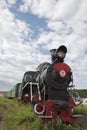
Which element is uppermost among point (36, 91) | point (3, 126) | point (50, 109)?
point (36, 91)

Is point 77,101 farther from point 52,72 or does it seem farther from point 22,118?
point 22,118

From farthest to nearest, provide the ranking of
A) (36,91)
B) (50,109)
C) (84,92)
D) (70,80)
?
(84,92)
(36,91)
(70,80)
(50,109)

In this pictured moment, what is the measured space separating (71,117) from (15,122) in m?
3.13

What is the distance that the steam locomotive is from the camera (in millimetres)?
13703

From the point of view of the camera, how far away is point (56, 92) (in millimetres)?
14570

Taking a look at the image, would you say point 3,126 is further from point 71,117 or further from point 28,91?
point 28,91

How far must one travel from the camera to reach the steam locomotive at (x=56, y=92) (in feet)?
45.0

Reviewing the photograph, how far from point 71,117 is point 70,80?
2.07 m

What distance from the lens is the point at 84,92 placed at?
66.2m

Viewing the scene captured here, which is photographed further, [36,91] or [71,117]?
[36,91]

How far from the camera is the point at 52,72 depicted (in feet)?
47.4

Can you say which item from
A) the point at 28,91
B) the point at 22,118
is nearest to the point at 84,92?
the point at 28,91

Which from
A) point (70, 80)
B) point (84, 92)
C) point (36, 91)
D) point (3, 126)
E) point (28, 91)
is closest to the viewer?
point (3, 126)

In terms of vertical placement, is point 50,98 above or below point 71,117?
above
